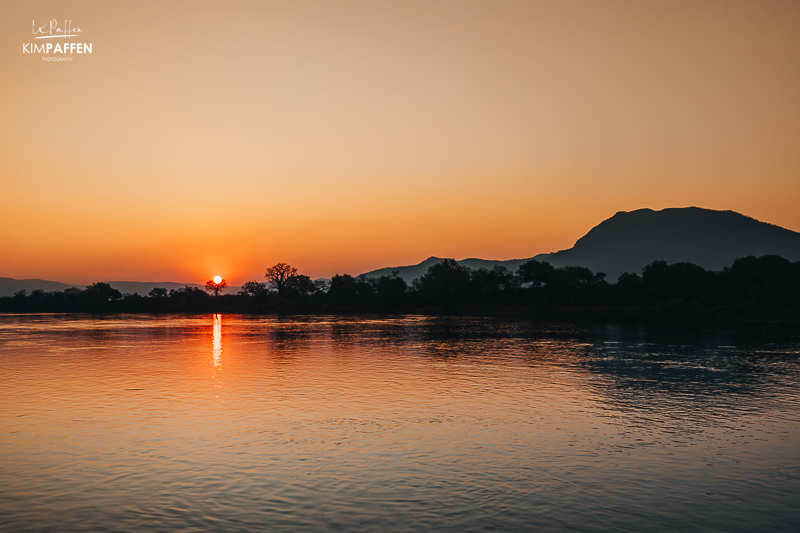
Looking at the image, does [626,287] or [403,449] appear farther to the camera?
[626,287]

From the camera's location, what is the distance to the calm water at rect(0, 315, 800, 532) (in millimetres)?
13242

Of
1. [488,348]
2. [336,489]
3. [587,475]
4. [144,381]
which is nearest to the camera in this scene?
[336,489]

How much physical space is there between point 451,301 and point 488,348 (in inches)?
5276

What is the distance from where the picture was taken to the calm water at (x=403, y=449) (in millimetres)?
13242

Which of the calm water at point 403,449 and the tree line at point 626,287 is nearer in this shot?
the calm water at point 403,449

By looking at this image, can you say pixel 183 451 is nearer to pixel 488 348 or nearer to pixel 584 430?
pixel 584 430

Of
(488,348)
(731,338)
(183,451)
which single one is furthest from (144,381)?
(731,338)

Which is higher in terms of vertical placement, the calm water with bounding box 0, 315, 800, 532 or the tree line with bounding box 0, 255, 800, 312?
the tree line with bounding box 0, 255, 800, 312

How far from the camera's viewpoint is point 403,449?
18.9 m

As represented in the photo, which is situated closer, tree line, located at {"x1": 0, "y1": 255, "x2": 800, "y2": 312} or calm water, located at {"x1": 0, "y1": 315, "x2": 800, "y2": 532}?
calm water, located at {"x1": 0, "y1": 315, "x2": 800, "y2": 532}

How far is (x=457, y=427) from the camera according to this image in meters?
22.1

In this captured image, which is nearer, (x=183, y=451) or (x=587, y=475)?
(x=587, y=475)

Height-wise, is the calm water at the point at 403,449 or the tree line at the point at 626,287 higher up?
the tree line at the point at 626,287

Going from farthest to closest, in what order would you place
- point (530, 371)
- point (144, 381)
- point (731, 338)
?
point (731, 338) → point (530, 371) → point (144, 381)
